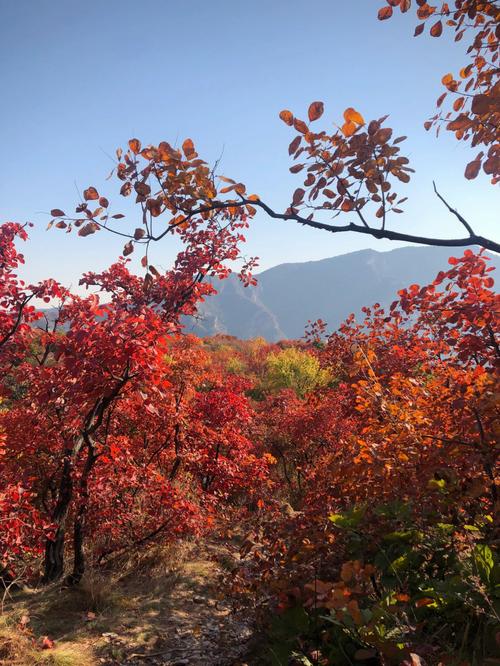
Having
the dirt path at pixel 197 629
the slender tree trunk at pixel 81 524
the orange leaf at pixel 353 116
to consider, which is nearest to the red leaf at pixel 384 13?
the orange leaf at pixel 353 116

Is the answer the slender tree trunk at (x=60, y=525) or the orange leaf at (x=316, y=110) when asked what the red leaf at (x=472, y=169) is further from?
the slender tree trunk at (x=60, y=525)

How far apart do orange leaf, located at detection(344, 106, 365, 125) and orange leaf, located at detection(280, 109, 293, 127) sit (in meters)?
0.27

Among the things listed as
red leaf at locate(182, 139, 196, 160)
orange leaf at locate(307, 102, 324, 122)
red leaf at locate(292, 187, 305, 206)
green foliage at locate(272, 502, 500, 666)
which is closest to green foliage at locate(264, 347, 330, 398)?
green foliage at locate(272, 502, 500, 666)

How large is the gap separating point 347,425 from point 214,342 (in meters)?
47.4

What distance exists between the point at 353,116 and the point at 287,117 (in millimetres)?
331

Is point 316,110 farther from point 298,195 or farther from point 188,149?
point 188,149

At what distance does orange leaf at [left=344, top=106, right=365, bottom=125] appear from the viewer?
1.91m

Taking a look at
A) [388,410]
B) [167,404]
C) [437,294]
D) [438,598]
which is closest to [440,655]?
[438,598]

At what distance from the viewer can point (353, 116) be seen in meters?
1.92

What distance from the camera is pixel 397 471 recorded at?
10.4 ft

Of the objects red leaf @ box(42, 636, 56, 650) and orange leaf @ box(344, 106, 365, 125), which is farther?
red leaf @ box(42, 636, 56, 650)

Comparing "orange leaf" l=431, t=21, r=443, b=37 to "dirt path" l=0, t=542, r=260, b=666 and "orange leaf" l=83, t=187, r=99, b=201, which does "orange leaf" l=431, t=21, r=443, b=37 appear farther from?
"dirt path" l=0, t=542, r=260, b=666

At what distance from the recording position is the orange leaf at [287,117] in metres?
2.01

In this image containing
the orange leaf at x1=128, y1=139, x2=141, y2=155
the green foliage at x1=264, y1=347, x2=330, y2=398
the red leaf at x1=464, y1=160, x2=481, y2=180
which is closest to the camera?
the red leaf at x1=464, y1=160, x2=481, y2=180
